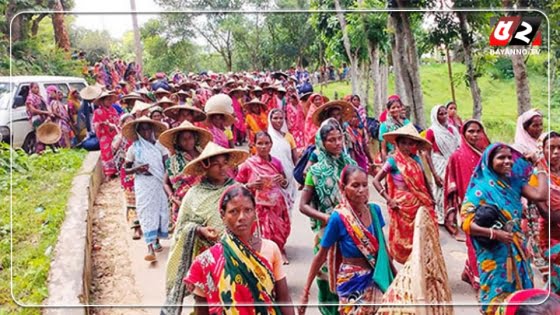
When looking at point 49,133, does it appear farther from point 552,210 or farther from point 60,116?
point 552,210

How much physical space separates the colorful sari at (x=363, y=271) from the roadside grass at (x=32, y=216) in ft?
6.14

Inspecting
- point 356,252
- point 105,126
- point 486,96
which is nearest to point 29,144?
point 105,126

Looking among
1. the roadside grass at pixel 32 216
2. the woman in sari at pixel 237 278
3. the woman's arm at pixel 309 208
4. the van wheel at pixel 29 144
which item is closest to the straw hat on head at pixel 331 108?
the woman's arm at pixel 309 208

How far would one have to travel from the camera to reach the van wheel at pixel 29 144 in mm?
8675

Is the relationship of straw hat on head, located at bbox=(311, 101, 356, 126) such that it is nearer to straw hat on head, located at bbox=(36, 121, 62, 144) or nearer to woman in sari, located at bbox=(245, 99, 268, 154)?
woman in sari, located at bbox=(245, 99, 268, 154)

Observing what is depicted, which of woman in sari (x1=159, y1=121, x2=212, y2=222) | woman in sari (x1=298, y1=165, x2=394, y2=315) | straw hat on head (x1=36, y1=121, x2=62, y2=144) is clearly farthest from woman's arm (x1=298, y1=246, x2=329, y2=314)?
straw hat on head (x1=36, y1=121, x2=62, y2=144)

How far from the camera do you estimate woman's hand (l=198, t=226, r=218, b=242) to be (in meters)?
3.13

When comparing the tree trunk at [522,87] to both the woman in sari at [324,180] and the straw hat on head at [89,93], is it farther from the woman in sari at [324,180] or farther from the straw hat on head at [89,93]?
the straw hat on head at [89,93]

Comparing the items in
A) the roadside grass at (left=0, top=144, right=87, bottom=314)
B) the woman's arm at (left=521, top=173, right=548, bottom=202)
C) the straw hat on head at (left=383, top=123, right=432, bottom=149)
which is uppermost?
the straw hat on head at (left=383, top=123, right=432, bottom=149)

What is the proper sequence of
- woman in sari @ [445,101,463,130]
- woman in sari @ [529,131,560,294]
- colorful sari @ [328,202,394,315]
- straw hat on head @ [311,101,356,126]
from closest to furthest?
1. colorful sari @ [328,202,394,315]
2. woman in sari @ [529,131,560,294]
3. straw hat on head @ [311,101,356,126]
4. woman in sari @ [445,101,463,130]

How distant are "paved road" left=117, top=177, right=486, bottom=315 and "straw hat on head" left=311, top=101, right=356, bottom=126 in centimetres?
132

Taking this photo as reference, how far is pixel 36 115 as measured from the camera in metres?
8.73

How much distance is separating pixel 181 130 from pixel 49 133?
5396 mm

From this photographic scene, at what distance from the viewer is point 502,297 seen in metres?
3.32
